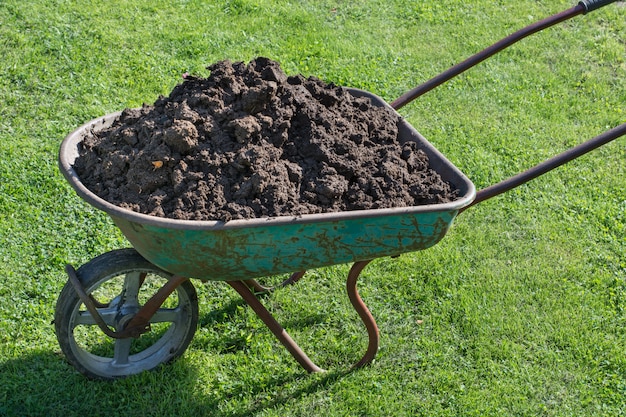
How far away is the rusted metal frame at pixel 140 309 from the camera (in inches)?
113

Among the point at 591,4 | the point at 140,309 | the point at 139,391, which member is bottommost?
the point at 139,391

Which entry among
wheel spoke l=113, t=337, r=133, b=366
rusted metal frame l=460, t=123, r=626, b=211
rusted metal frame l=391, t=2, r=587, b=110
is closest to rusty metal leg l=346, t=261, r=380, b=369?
rusted metal frame l=460, t=123, r=626, b=211

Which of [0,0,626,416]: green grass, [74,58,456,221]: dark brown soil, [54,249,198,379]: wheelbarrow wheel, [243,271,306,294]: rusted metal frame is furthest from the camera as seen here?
[243,271,306,294]: rusted metal frame

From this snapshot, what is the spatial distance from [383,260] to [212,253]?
5.69 feet

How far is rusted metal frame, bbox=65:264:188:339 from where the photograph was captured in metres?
2.87

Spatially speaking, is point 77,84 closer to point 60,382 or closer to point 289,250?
point 60,382

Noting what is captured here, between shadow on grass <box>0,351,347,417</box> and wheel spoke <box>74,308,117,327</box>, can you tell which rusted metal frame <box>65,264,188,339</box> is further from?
shadow on grass <box>0,351,347,417</box>

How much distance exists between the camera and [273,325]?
3.08 metres

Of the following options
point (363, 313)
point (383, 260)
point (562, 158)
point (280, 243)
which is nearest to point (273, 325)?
point (363, 313)

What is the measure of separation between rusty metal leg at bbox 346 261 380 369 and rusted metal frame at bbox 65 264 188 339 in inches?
28.1

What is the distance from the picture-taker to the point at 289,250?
2631 mm

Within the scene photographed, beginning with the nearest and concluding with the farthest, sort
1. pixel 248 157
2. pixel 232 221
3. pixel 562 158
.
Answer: pixel 232 221, pixel 248 157, pixel 562 158

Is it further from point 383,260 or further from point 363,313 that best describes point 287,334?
point 383,260

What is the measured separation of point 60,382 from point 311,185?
1488 millimetres
